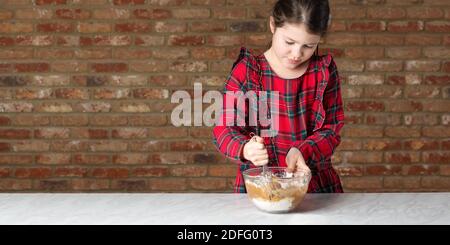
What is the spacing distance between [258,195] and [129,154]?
5.93ft

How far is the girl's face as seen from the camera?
155 centimetres

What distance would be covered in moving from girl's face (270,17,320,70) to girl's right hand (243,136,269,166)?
287 millimetres

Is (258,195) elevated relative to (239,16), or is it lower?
lower

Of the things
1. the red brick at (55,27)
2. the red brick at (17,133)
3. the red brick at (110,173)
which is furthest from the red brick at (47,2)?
the red brick at (110,173)

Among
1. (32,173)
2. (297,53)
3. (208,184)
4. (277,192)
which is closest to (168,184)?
(208,184)

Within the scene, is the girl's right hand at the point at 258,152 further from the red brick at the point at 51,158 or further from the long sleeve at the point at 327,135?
the red brick at the point at 51,158

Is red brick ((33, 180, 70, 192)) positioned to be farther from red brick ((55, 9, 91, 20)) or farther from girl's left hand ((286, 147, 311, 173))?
girl's left hand ((286, 147, 311, 173))

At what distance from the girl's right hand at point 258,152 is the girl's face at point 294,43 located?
0.29 meters

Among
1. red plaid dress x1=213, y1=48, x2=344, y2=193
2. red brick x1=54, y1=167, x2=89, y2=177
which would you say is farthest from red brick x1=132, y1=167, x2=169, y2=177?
red plaid dress x1=213, y1=48, x2=344, y2=193

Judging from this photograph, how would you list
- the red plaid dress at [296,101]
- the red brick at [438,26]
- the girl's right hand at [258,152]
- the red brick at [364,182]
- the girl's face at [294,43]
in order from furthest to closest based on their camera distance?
the red brick at [364,182] < the red brick at [438,26] < the red plaid dress at [296,101] < the girl's face at [294,43] < the girl's right hand at [258,152]

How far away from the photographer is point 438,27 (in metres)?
2.92

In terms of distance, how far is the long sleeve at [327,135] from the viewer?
1.61 meters
